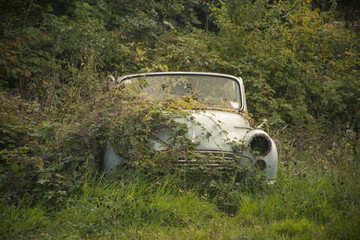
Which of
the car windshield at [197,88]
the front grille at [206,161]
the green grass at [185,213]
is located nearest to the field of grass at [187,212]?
the green grass at [185,213]

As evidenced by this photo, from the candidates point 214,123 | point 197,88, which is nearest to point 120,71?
point 197,88

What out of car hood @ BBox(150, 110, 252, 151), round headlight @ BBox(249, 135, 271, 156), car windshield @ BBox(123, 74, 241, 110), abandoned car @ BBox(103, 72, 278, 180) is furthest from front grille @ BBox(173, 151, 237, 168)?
car windshield @ BBox(123, 74, 241, 110)

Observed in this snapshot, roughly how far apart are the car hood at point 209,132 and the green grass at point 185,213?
43 cm

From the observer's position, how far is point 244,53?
8195 mm

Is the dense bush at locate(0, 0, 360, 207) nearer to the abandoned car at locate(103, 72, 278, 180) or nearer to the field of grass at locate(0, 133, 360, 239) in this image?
the field of grass at locate(0, 133, 360, 239)

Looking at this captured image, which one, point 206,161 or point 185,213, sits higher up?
point 206,161

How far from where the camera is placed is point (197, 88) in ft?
16.7

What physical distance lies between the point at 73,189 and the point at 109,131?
718 mm

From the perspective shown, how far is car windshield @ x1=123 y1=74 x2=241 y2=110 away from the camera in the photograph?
484 centimetres

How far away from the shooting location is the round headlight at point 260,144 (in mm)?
4145

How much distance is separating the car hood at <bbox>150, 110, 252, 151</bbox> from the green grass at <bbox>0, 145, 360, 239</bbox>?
1.42 feet

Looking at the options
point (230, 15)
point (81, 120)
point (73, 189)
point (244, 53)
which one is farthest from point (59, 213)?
point (230, 15)

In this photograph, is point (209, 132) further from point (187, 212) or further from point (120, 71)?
point (120, 71)

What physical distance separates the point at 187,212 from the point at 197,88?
2.04 metres
